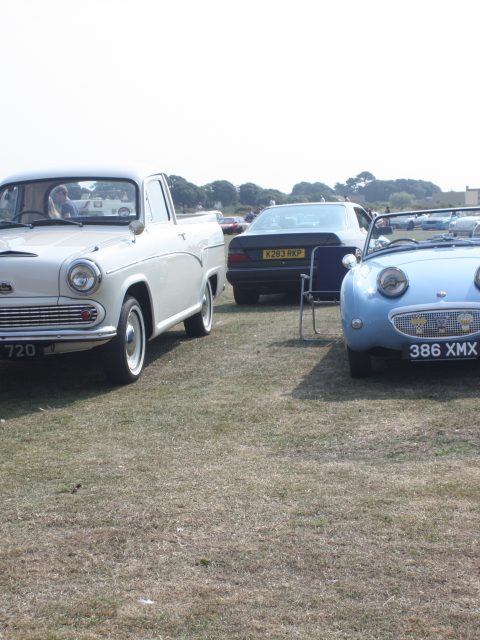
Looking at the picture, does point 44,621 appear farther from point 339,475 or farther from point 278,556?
point 339,475

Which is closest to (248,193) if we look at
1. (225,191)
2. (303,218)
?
(225,191)

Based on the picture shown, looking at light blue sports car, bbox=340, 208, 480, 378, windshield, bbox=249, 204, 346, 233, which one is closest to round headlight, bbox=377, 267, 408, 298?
light blue sports car, bbox=340, 208, 480, 378

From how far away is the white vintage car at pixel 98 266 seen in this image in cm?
721

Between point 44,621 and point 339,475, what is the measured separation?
198 cm

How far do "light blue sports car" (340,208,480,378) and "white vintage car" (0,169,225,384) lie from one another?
168 cm

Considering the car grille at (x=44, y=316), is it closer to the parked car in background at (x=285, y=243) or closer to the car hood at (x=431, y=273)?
the car hood at (x=431, y=273)

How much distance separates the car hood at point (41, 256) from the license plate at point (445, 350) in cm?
239

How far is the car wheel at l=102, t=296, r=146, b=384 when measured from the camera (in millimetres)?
7551

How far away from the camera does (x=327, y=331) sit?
10273mm

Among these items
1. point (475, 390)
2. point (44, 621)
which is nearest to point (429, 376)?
point (475, 390)

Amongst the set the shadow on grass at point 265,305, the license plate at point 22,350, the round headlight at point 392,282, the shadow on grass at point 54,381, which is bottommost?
the shadow on grass at point 265,305

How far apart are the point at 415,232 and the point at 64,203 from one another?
10.2 ft

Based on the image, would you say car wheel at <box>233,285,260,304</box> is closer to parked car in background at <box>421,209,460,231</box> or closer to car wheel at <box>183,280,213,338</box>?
car wheel at <box>183,280,213,338</box>

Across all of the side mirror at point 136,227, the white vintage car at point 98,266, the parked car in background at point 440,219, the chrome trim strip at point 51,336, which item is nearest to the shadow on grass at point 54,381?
the white vintage car at point 98,266
